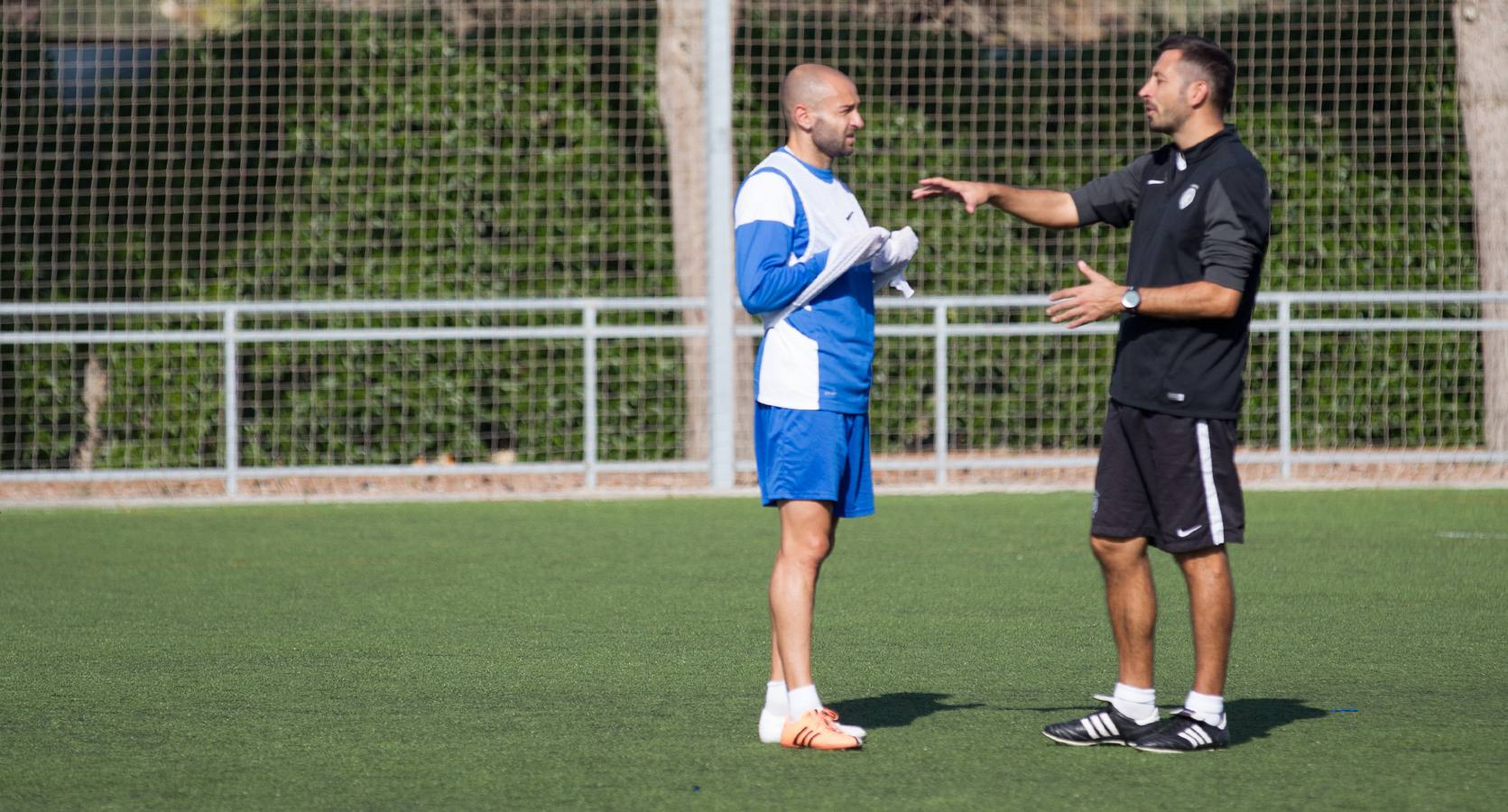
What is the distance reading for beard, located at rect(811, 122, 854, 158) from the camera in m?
4.50

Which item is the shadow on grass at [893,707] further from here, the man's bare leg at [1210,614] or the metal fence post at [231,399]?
the metal fence post at [231,399]

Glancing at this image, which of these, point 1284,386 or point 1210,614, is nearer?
point 1210,614

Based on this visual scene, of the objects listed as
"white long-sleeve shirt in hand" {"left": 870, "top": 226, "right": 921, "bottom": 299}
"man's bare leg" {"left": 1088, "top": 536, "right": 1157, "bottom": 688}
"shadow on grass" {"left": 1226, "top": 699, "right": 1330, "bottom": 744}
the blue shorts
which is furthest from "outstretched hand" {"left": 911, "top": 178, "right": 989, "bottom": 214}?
"shadow on grass" {"left": 1226, "top": 699, "right": 1330, "bottom": 744}

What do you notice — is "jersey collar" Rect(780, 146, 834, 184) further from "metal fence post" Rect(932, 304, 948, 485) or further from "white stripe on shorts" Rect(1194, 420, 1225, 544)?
"metal fence post" Rect(932, 304, 948, 485)

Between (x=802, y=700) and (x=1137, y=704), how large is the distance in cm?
85

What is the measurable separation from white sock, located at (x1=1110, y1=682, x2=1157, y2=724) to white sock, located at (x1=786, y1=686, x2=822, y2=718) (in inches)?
30.4

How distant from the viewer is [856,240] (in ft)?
14.4

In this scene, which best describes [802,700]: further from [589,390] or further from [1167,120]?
[589,390]

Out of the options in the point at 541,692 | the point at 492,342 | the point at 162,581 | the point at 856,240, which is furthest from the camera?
the point at 492,342

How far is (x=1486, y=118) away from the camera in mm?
12789

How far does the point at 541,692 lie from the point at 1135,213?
2156 mm

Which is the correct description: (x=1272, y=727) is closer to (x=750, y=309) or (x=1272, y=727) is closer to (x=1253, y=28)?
Answer: (x=750, y=309)

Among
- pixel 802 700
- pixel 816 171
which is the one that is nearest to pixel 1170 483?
pixel 802 700

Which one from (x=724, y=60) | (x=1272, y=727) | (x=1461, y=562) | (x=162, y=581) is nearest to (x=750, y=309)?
(x=1272, y=727)
